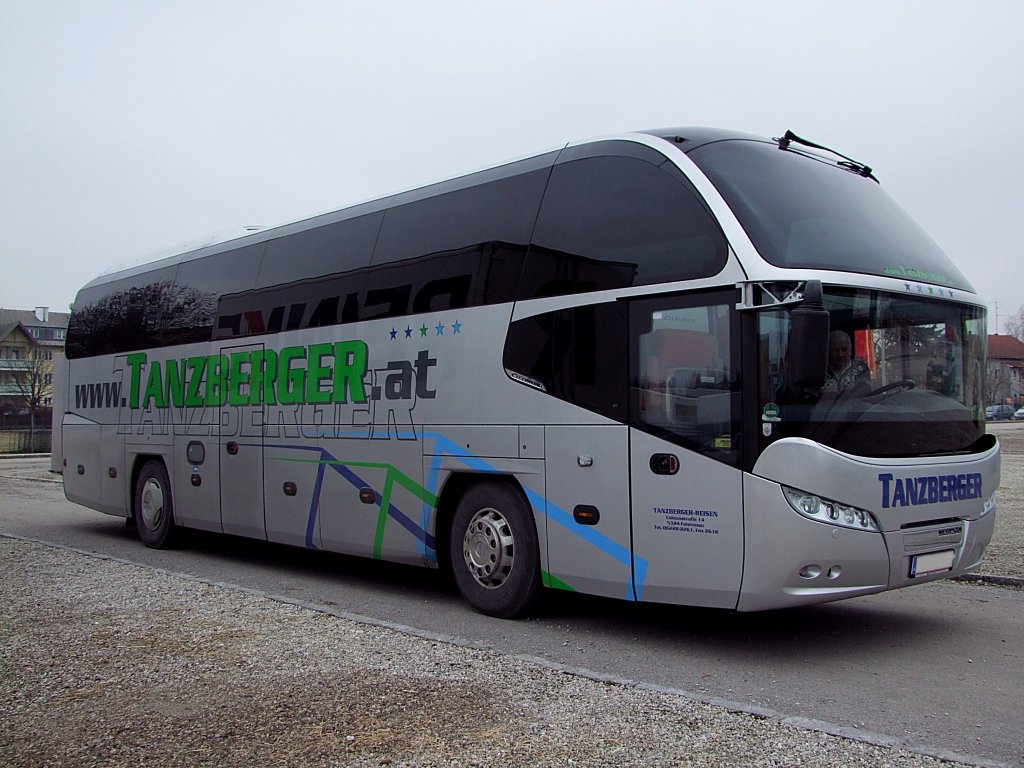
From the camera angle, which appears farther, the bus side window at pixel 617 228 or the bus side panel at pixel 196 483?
the bus side panel at pixel 196 483

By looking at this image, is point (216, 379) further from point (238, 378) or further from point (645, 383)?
point (645, 383)

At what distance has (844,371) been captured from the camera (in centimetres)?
659

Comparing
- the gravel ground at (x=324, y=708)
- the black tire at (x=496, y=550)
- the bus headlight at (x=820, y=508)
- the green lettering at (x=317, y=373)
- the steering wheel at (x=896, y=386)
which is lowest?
the gravel ground at (x=324, y=708)

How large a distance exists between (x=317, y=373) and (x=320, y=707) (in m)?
5.27

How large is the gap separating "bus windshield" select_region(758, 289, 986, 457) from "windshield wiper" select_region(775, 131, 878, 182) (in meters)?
1.47

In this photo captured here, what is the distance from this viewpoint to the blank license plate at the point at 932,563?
677 cm

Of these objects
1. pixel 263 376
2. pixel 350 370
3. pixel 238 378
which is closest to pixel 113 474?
pixel 238 378

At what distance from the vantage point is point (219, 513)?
1202cm

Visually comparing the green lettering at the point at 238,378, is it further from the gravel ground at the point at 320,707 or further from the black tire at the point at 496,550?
the black tire at the point at 496,550

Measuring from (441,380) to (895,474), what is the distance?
151 inches

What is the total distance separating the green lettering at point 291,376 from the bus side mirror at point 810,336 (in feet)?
19.0

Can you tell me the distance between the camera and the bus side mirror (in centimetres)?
618

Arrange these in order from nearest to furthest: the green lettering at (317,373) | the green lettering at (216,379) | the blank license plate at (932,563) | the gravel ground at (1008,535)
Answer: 1. the blank license plate at (932,563)
2. the gravel ground at (1008,535)
3. the green lettering at (317,373)
4. the green lettering at (216,379)

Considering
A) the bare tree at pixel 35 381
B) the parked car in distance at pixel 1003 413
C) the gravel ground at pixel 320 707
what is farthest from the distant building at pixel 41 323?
the gravel ground at pixel 320 707
